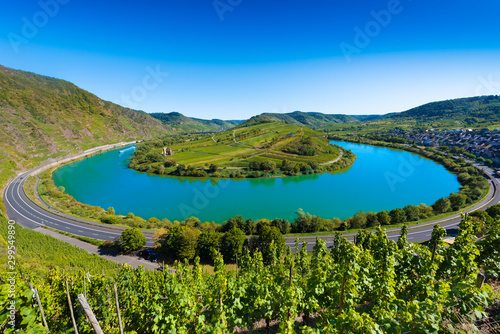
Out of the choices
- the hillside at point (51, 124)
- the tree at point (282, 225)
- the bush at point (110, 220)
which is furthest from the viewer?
the hillside at point (51, 124)

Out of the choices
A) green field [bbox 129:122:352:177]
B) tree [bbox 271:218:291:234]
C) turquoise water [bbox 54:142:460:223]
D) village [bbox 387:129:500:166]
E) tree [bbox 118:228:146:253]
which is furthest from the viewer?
village [bbox 387:129:500:166]

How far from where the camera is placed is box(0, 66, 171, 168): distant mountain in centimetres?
8125

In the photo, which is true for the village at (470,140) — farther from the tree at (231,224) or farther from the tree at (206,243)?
the tree at (206,243)

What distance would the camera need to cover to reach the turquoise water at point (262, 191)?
138 ft

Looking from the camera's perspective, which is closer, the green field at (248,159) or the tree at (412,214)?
the tree at (412,214)

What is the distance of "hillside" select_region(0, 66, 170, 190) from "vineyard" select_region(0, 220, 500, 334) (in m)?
73.4

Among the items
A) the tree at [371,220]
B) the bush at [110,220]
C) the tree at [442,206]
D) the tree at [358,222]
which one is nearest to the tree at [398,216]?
the tree at [371,220]

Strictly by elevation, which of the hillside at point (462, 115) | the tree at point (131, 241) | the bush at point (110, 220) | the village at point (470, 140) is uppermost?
the hillside at point (462, 115)

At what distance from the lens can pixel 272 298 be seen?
8.09m

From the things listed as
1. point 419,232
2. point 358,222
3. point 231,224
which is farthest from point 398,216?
point 231,224

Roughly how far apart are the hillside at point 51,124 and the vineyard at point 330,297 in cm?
7342

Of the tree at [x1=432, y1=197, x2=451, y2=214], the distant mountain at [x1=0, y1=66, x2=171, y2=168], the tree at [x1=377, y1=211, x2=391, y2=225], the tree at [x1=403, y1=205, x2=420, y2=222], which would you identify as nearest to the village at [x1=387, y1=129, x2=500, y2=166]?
the tree at [x1=432, y1=197, x2=451, y2=214]

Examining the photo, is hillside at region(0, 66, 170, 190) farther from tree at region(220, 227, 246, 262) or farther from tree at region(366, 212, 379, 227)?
tree at region(366, 212, 379, 227)

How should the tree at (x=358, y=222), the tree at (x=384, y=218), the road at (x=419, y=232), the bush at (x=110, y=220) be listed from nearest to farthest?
the road at (x=419, y=232) → the tree at (x=358, y=222) → the tree at (x=384, y=218) → the bush at (x=110, y=220)
